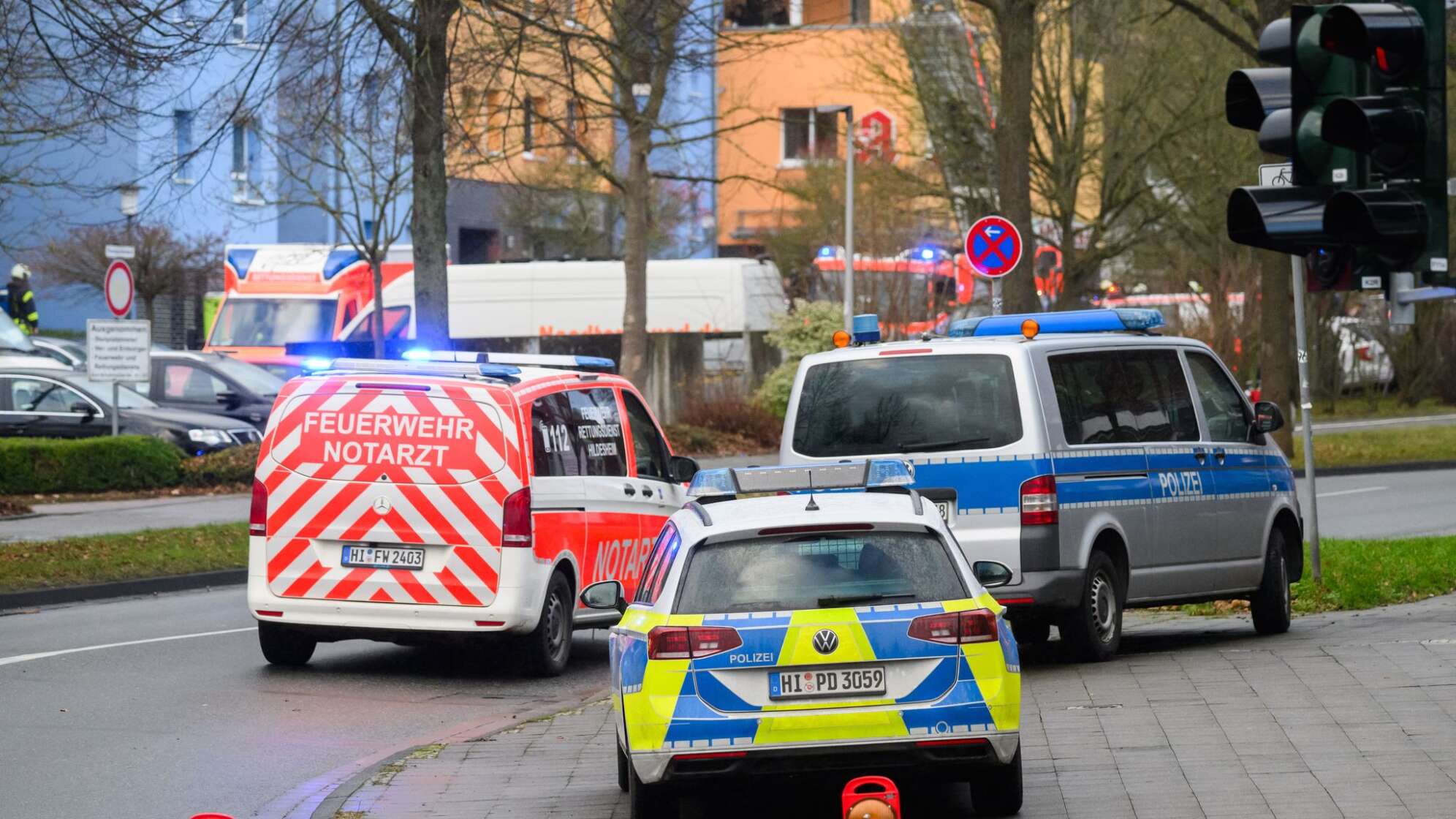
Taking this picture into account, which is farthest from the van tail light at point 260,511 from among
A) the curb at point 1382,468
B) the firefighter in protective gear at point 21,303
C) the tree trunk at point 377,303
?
the firefighter in protective gear at point 21,303

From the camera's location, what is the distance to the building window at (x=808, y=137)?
51188 mm

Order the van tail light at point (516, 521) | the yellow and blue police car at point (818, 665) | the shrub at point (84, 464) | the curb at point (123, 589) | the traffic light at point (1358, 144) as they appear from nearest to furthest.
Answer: the traffic light at point (1358, 144) → the yellow and blue police car at point (818, 665) → the van tail light at point (516, 521) → the curb at point (123, 589) → the shrub at point (84, 464)

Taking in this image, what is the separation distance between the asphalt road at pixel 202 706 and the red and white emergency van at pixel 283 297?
24.4 m

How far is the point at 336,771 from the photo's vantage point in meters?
9.33

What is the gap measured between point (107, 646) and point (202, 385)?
17641 mm

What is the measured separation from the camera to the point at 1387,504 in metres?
24.9

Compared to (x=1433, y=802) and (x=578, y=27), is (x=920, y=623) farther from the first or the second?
(x=578, y=27)

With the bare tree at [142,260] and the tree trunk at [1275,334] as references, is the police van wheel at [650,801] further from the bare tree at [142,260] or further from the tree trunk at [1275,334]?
the bare tree at [142,260]

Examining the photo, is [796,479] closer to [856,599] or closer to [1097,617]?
[856,599]

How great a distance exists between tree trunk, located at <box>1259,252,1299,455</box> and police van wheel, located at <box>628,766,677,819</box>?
1797 centimetres

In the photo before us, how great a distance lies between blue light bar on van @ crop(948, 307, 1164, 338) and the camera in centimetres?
1262

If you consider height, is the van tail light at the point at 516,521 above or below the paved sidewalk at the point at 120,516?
above

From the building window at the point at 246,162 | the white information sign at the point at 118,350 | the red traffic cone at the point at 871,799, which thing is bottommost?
the red traffic cone at the point at 871,799

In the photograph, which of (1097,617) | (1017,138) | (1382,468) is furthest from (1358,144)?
(1382,468)
